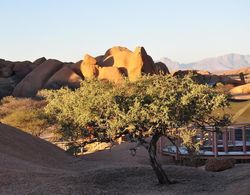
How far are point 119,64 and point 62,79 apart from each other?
8.80m

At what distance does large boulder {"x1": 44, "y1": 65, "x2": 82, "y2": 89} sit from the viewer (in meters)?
68.7

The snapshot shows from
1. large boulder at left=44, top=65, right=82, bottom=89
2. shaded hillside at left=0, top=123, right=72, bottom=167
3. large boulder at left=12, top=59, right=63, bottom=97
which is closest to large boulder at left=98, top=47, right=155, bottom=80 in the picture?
large boulder at left=44, top=65, right=82, bottom=89

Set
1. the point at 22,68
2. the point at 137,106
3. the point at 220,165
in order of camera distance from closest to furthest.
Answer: the point at 137,106 → the point at 220,165 → the point at 22,68

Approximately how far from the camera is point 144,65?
209 feet

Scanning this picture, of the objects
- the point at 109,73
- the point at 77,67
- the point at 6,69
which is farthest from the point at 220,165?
the point at 6,69

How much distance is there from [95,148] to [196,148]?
20.6m

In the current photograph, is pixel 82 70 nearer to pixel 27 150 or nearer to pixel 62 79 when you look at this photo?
pixel 62 79

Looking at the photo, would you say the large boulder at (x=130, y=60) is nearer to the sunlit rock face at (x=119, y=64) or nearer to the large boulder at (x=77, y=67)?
the sunlit rock face at (x=119, y=64)

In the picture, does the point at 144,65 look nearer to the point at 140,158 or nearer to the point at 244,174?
the point at 140,158

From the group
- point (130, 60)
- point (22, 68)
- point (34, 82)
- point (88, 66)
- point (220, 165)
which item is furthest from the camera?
point (22, 68)

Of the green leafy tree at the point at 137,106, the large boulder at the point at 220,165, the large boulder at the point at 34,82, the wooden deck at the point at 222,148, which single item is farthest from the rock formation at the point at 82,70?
the green leafy tree at the point at 137,106

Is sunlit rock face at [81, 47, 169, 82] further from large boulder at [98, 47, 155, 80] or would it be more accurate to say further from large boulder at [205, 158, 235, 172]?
large boulder at [205, 158, 235, 172]

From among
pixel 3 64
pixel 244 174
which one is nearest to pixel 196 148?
pixel 244 174

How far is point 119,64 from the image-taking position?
6825 centimetres
